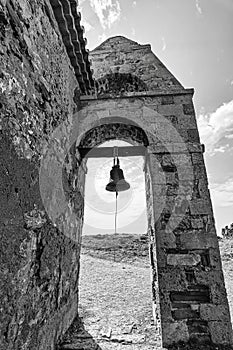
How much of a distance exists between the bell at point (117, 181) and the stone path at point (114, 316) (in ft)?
6.46

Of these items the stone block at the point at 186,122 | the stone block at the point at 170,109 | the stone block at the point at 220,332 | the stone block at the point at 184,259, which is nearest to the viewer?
the stone block at the point at 220,332

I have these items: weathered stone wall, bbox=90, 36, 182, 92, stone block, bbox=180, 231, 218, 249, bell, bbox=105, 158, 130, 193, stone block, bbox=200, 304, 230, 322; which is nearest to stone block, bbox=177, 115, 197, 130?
weathered stone wall, bbox=90, 36, 182, 92

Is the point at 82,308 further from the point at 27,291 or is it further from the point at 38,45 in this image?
the point at 38,45

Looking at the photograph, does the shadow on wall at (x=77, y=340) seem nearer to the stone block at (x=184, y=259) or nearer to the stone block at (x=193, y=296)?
the stone block at (x=193, y=296)

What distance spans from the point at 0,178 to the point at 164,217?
2.03m

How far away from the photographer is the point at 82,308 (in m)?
3.43

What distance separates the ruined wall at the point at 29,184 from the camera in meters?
1.54

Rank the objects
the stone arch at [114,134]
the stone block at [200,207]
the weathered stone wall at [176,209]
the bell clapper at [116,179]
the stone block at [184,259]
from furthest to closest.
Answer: the bell clapper at [116,179] < the stone arch at [114,134] < the stone block at [200,207] < the stone block at [184,259] < the weathered stone wall at [176,209]

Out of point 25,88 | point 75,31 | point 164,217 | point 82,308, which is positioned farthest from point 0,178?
point 82,308

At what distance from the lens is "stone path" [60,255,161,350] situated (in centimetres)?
238

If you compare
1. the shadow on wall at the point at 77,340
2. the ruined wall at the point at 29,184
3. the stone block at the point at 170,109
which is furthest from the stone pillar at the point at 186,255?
the ruined wall at the point at 29,184

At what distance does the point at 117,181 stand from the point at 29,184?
7.10 ft

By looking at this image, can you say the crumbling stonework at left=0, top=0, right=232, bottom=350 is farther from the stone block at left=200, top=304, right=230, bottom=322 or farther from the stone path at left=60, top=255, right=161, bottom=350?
the stone path at left=60, top=255, right=161, bottom=350

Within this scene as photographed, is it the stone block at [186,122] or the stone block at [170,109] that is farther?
the stone block at [170,109]
